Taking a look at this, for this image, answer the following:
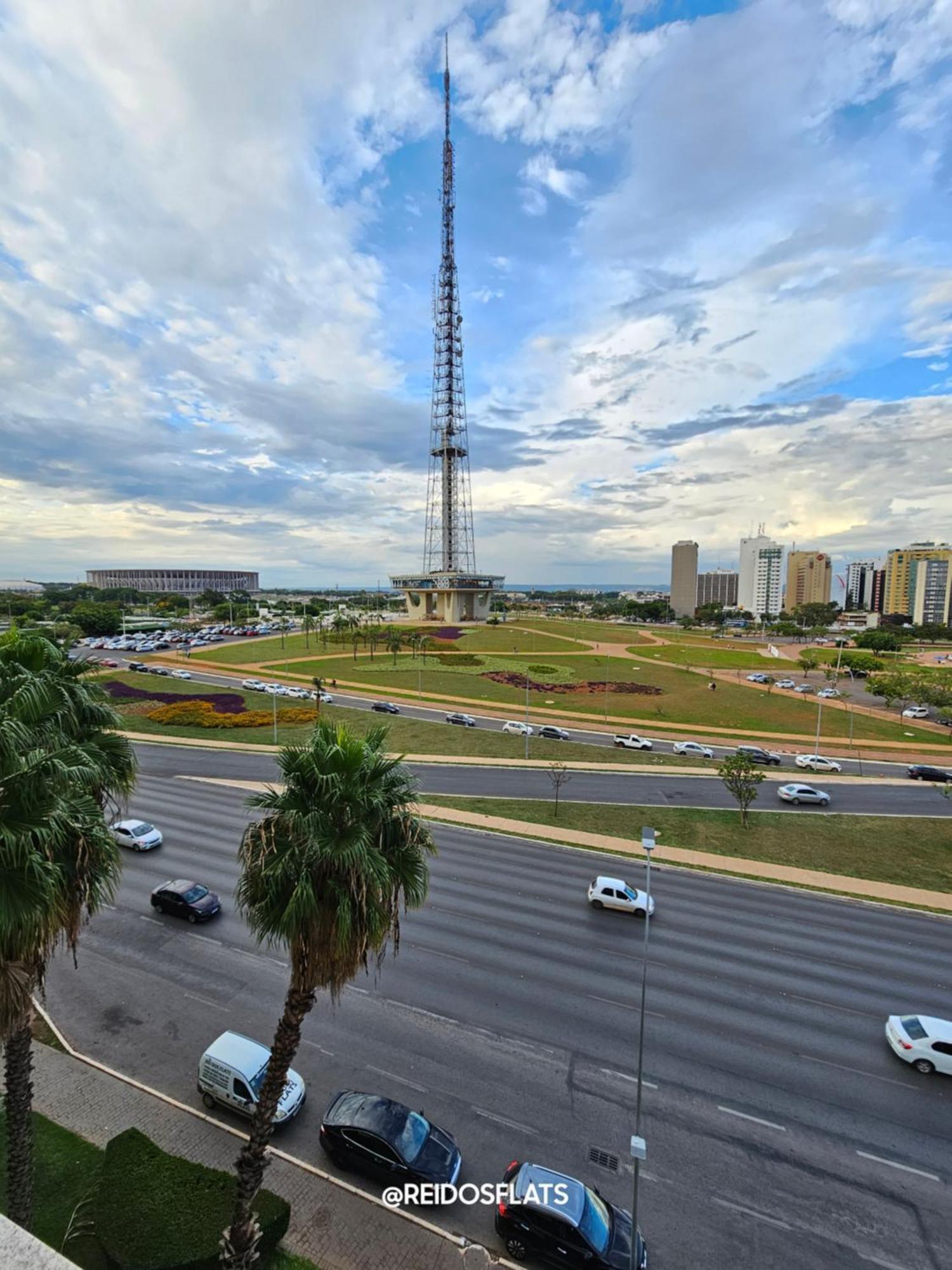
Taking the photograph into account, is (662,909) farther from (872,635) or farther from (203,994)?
(872,635)

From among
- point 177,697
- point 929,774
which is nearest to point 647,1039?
point 929,774

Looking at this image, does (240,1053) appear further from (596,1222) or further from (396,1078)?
(596,1222)

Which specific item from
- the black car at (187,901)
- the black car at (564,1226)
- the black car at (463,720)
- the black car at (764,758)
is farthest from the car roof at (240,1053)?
the black car at (764,758)

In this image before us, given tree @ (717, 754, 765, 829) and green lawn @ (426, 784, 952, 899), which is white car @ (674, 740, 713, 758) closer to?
green lawn @ (426, 784, 952, 899)

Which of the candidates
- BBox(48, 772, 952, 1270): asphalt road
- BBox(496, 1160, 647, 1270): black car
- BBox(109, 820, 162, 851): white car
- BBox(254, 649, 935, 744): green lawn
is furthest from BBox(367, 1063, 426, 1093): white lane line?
BBox(254, 649, 935, 744): green lawn

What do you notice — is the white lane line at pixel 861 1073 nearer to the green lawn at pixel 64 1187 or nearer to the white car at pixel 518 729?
the green lawn at pixel 64 1187

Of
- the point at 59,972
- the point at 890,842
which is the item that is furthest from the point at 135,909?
the point at 890,842

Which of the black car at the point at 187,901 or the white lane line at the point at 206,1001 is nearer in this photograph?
the white lane line at the point at 206,1001
